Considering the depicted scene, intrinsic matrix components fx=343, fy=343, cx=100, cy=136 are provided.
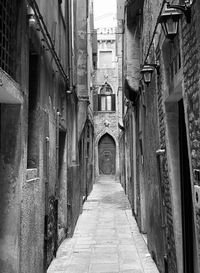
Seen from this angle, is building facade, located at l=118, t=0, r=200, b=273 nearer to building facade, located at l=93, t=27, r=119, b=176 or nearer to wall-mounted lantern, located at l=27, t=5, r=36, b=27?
wall-mounted lantern, located at l=27, t=5, r=36, b=27

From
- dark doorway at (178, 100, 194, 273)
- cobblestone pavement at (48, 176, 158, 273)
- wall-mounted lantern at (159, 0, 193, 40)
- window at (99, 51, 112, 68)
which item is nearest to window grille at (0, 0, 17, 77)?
wall-mounted lantern at (159, 0, 193, 40)

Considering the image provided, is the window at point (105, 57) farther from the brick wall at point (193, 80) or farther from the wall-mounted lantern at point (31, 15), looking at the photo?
the brick wall at point (193, 80)

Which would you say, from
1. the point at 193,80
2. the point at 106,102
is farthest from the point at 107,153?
the point at 193,80

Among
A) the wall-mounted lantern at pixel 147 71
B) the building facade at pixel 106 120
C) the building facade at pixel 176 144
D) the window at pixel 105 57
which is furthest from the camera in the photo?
the window at pixel 105 57

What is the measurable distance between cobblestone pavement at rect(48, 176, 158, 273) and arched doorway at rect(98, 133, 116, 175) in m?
16.3

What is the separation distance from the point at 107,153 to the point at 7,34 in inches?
960

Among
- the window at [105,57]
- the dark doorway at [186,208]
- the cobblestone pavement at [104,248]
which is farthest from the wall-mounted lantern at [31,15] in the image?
the window at [105,57]

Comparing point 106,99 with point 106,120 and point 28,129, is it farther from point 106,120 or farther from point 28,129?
point 28,129

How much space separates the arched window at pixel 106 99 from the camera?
27438 millimetres

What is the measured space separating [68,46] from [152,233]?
488cm

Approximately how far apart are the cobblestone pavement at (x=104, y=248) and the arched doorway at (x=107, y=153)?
16336 mm

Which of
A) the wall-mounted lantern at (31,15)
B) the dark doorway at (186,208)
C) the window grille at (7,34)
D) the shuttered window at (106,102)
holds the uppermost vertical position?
the shuttered window at (106,102)

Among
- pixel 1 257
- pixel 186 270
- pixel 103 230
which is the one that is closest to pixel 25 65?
pixel 1 257

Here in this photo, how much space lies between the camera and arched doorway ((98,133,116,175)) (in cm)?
2752
